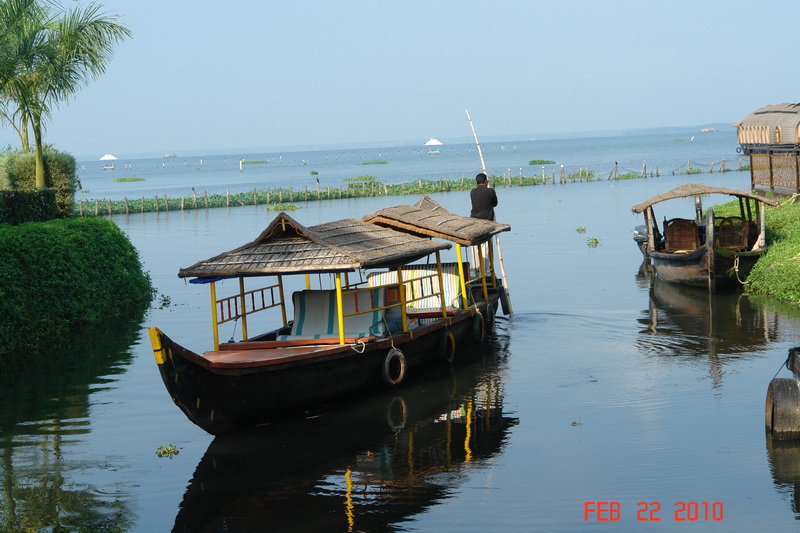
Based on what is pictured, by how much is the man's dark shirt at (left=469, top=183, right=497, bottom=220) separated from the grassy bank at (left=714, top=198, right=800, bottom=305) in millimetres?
6692

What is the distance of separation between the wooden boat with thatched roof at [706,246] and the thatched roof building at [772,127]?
66.1ft

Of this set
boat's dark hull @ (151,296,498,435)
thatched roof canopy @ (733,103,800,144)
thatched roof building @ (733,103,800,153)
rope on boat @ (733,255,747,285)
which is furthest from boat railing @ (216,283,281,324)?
thatched roof canopy @ (733,103,800,144)

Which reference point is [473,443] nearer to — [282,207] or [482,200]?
[482,200]

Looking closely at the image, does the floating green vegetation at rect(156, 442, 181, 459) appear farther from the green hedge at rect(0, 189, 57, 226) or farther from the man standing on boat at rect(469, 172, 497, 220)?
the green hedge at rect(0, 189, 57, 226)

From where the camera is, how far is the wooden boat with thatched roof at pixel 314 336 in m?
11.5

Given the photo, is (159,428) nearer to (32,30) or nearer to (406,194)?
(32,30)

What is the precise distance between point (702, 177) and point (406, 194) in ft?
81.1

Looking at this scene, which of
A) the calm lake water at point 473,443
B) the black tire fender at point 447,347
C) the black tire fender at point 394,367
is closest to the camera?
the calm lake water at point 473,443

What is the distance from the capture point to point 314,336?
14.2 m

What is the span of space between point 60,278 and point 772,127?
38.9 metres

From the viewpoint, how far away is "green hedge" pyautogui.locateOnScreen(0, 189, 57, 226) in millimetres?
21109

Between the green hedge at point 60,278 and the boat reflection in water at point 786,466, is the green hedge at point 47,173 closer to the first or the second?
the green hedge at point 60,278

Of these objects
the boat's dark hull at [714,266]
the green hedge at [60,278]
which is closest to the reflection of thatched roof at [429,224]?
the green hedge at [60,278]

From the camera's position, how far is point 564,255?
99.2 ft
